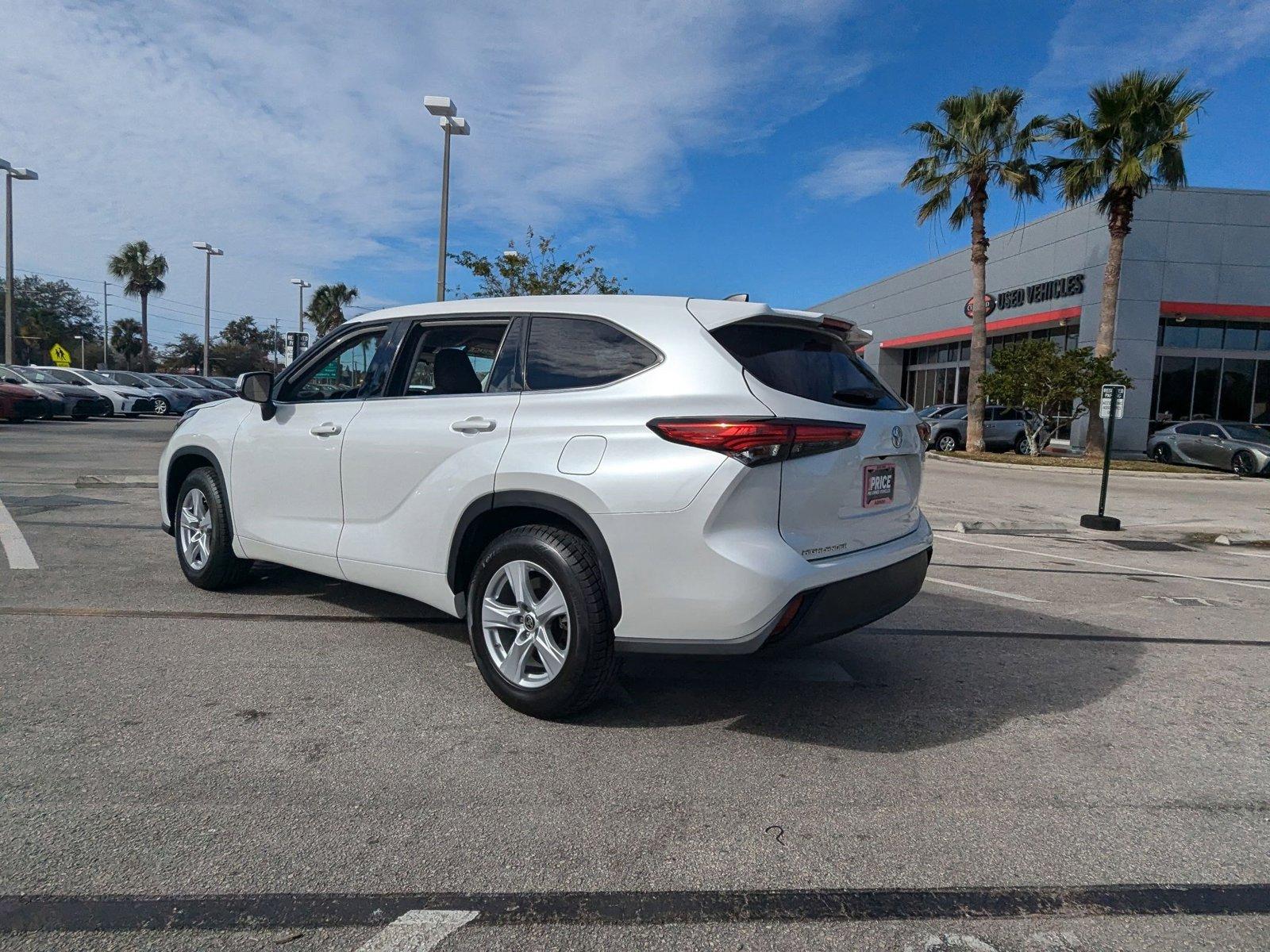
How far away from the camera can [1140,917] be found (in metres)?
2.47

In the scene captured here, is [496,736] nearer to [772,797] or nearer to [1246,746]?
[772,797]

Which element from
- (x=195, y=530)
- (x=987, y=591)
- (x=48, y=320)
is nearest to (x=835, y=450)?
(x=987, y=591)

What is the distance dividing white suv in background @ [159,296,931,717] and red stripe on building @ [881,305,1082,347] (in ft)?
93.0

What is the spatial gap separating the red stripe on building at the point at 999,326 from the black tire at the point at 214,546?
2877 centimetres

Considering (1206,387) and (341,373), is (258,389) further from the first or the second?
(1206,387)

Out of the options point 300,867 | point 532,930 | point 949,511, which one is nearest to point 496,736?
point 300,867

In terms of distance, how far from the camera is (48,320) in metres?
76.4

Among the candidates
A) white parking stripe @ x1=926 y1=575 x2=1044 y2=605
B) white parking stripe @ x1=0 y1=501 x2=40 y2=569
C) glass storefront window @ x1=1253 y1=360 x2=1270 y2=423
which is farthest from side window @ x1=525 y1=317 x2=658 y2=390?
glass storefront window @ x1=1253 y1=360 x2=1270 y2=423

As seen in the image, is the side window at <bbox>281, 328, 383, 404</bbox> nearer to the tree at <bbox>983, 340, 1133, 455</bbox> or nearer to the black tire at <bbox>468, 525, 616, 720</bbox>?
the black tire at <bbox>468, 525, 616, 720</bbox>

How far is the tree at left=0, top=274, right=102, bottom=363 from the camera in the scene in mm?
69812

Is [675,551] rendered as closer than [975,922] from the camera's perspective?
No

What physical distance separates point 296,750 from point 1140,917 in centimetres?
289

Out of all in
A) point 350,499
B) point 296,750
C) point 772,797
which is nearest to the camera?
point 772,797

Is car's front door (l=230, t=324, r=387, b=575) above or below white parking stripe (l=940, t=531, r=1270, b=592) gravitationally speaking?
above
